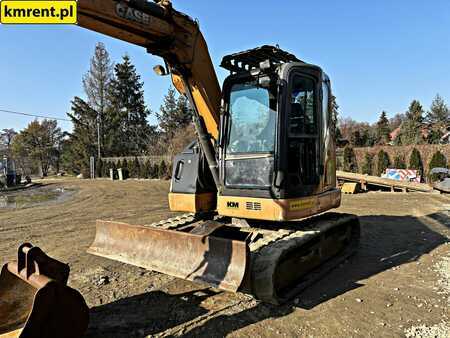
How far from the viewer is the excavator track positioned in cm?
354

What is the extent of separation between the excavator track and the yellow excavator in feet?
0.05

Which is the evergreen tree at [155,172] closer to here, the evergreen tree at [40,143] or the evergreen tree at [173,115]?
the evergreen tree at [173,115]

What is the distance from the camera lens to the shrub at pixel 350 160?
67.9 feet

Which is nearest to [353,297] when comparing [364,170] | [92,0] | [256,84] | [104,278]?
[256,84]

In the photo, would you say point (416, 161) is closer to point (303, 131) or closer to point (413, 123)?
point (303, 131)

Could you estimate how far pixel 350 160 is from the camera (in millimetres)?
20766

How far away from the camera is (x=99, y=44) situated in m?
38.0

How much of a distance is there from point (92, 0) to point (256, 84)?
77.8 inches

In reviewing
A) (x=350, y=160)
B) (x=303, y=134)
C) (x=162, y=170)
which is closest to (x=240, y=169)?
(x=303, y=134)

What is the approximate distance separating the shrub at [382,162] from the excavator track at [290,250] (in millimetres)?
15015

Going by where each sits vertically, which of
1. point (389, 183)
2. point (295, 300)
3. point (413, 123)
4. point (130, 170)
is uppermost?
point (413, 123)

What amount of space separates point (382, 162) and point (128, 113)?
29.0m

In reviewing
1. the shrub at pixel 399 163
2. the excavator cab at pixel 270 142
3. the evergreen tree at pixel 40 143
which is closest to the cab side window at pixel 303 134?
the excavator cab at pixel 270 142

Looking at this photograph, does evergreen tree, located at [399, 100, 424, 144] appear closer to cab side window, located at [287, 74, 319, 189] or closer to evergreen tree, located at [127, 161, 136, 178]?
evergreen tree, located at [127, 161, 136, 178]
